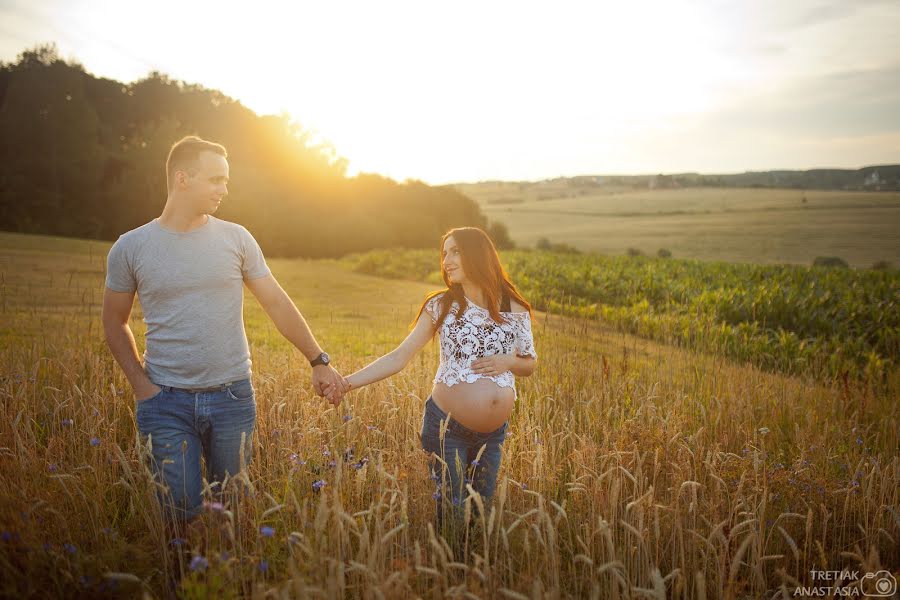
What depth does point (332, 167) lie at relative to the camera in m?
47.5

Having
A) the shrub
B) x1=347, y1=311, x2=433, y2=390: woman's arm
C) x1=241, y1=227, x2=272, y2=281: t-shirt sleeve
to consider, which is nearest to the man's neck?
x1=241, y1=227, x2=272, y2=281: t-shirt sleeve

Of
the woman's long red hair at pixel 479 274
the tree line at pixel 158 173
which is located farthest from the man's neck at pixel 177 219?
the tree line at pixel 158 173

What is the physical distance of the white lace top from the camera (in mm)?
3486

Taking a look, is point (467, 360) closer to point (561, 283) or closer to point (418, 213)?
point (561, 283)

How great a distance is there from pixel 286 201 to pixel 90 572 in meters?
39.8

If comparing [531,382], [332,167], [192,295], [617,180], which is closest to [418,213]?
[332,167]

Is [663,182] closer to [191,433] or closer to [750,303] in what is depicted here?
[750,303]

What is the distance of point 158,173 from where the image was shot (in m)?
34.6

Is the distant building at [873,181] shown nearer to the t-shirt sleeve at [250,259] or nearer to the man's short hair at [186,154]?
the t-shirt sleeve at [250,259]

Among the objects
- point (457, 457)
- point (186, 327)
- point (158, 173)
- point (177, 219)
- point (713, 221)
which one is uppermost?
point (158, 173)

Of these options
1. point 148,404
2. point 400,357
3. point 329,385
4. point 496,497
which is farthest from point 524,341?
point 148,404

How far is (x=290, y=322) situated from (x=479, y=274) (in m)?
1.19

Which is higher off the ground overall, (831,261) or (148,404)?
(148,404)
